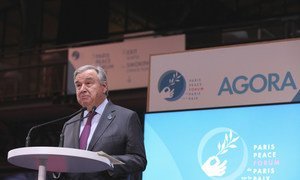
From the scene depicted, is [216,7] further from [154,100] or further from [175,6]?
[154,100]

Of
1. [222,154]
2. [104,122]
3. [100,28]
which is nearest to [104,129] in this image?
Result: [104,122]

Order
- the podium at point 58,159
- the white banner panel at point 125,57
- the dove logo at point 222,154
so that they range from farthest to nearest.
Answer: the white banner panel at point 125,57
the dove logo at point 222,154
the podium at point 58,159

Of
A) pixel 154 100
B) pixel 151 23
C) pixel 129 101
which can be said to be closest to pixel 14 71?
pixel 129 101

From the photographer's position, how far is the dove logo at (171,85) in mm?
5762

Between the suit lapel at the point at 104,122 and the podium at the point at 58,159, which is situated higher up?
the suit lapel at the point at 104,122

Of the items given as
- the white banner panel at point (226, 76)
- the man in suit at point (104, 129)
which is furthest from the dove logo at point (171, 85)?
the man in suit at point (104, 129)

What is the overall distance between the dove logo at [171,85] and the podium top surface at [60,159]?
10.1 feet

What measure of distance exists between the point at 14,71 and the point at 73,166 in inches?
352

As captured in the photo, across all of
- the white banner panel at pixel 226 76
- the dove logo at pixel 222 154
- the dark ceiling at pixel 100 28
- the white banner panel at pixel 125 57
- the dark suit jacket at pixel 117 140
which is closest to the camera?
the dark suit jacket at pixel 117 140

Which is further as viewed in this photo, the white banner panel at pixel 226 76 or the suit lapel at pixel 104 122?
the white banner panel at pixel 226 76

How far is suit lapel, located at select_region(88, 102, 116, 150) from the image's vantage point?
2939mm

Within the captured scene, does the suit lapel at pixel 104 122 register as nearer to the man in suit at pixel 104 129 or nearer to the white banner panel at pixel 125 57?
the man in suit at pixel 104 129

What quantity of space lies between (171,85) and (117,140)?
9.38ft

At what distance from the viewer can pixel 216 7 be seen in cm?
1360
